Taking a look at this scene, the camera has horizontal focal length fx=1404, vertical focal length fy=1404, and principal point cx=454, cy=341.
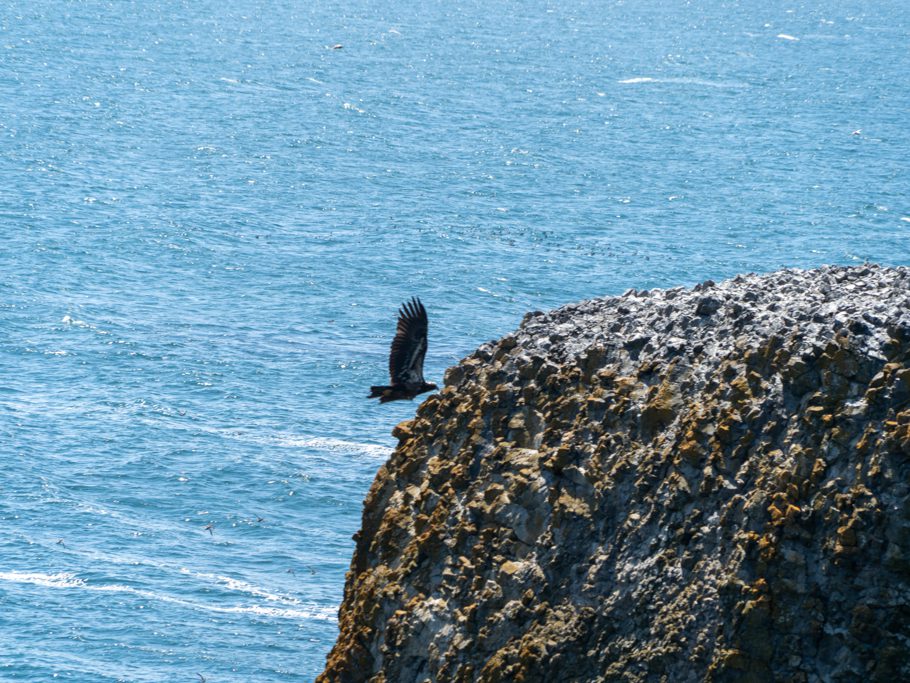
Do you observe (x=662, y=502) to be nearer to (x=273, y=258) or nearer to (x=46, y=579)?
(x=46, y=579)

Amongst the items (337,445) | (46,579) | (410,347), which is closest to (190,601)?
(46,579)

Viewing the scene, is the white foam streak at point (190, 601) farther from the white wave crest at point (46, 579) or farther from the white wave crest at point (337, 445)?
the white wave crest at point (337, 445)

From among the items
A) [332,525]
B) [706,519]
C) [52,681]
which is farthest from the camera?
[332,525]

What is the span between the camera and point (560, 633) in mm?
21219

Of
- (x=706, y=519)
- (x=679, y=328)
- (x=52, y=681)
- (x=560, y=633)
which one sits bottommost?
(x=52, y=681)

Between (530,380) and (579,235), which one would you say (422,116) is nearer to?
(579,235)

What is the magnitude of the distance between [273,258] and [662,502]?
303 ft

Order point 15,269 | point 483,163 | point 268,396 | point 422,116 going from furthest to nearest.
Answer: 1. point 422,116
2. point 483,163
3. point 15,269
4. point 268,396

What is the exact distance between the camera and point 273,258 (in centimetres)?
11144

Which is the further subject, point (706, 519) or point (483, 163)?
point (483, 163)

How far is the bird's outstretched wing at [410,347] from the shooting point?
28.7 metres

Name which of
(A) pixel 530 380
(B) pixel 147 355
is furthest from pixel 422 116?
(A) pixel 530 380

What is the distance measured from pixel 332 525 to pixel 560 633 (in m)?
47.2

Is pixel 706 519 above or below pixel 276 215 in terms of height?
above
